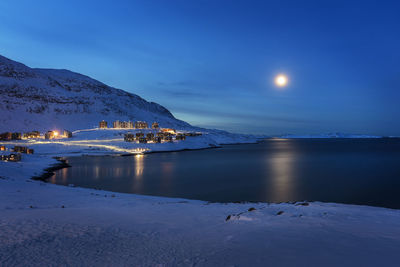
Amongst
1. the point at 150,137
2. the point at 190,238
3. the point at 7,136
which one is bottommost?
the point at 190,238

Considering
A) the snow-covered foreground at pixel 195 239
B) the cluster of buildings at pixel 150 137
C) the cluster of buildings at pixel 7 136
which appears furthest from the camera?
the cluster of buildings at pixel 150 137

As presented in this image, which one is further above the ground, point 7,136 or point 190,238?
point 7,136

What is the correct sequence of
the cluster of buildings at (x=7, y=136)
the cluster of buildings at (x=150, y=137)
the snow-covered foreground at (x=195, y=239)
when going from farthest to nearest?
the cluster of buildings at (x=150, y=137) < the cluster of buildings at (x=7, y=136) < the snow-covered foreground at (x=195, y=239)

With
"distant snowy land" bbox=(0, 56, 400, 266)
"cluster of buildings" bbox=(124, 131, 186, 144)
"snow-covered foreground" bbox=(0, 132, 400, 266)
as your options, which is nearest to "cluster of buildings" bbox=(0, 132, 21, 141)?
"cluster of buildings" bbox=(124, 131, 186, 144)

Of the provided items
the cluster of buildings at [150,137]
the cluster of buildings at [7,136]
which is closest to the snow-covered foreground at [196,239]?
the cluster of buildings at [150,137]

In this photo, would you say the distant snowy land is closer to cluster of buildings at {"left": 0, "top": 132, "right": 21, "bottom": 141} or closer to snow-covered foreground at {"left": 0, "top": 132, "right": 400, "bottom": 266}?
snow-covered foreground at {"left": 0, "top": 132, "right": 400, "bottom": 266}

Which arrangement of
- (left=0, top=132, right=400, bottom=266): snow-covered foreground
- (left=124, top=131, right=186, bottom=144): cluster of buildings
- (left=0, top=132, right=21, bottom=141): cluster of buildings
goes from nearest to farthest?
1. (left=0, top=132, right=400, bottom=266): snow-covered foreground
2. (left=0, top=132, right=21, bottom=141): cluster of buildings
3. (left=124, top=131, right=186, bottom=144): cluster of buildings

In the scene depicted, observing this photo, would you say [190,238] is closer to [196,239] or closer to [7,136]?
[196,239]

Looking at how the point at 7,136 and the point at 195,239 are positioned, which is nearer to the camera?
the point at 195,239

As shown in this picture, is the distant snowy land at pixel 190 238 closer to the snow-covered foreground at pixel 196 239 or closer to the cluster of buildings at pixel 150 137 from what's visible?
the snow-covered foreground at pixel 196 239

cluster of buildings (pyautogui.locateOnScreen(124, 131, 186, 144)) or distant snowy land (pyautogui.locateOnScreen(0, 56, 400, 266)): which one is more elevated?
cluster of buildings (pyautogui.locateOnScreen(124, 131, 186, 144))

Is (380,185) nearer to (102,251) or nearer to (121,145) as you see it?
(102,251)

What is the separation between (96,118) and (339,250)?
207148mm

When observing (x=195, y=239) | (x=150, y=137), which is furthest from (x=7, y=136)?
(x=195, y=239)
